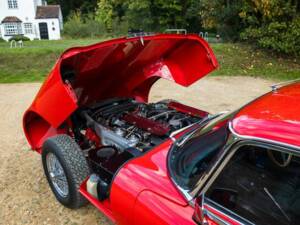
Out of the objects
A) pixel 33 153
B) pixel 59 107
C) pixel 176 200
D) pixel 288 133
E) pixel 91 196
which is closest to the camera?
pixel 288 133

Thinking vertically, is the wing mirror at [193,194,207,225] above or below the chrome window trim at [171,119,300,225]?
→ below

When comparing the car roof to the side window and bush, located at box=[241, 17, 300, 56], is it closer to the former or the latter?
the side window

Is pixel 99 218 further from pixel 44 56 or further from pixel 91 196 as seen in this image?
pixel 44 56

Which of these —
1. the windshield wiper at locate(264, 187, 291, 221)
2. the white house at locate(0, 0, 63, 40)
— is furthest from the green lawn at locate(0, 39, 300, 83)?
the white house at locate(0, 0, 63, 40)

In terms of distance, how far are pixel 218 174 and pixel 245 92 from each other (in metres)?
7.17

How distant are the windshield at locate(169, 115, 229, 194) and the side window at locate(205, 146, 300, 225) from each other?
15 cm

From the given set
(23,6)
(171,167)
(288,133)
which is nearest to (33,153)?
(171,167)

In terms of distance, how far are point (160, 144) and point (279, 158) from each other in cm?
91

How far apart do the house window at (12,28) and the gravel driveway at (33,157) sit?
1471 inches

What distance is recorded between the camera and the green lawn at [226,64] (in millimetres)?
11273

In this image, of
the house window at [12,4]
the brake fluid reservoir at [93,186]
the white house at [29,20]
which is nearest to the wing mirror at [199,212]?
the brake fluid reservoir at [93,186]

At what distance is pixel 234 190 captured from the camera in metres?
1.93

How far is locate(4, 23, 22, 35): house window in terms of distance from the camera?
43.2m

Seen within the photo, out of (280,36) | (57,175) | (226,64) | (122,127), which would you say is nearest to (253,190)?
(122,127)
